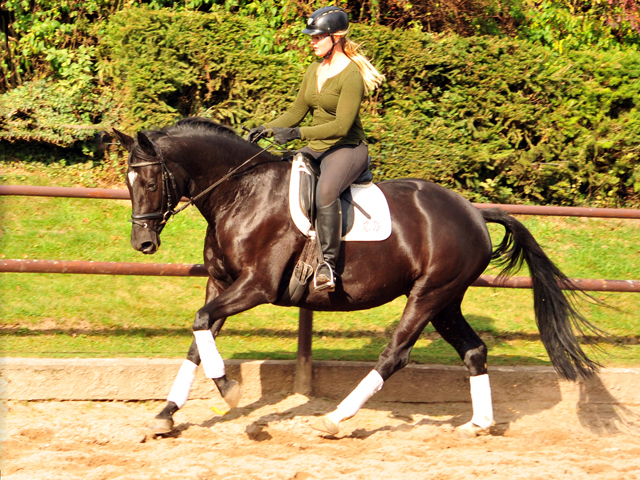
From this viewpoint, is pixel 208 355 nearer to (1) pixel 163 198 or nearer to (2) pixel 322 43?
(1) pixel 163 198

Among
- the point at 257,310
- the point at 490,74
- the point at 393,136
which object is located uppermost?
the point at 490,74

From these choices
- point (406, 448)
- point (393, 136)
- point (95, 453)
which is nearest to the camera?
point (95, 453)

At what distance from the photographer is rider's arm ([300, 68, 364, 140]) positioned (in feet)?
14.4

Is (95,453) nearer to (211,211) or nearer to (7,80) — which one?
(211,211)

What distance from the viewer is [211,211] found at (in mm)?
4559

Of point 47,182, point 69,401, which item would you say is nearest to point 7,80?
point 47,182

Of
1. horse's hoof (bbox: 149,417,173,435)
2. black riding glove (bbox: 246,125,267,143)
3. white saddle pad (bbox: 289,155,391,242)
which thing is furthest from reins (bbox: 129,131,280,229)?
horse's hoof (bbox: 149,417,173,435)

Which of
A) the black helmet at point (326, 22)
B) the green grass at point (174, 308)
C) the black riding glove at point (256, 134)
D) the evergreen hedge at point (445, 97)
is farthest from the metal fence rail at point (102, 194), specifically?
the evergreen hedge at point (445, 97)

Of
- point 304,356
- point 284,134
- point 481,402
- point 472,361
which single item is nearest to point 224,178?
point 284,134

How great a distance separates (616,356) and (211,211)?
157 inches

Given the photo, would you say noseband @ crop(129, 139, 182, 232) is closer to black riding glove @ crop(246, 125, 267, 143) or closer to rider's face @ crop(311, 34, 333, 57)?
black riding glove @ crop(246, 125, 267, 143)

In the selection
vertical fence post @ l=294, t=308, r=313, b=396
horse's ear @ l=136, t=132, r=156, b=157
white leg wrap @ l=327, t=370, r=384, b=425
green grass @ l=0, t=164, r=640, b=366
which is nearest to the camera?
horse's ear @ l=136, t=132, r=156, b=157

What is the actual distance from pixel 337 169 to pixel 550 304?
2045 mm

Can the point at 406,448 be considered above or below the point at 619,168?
below
